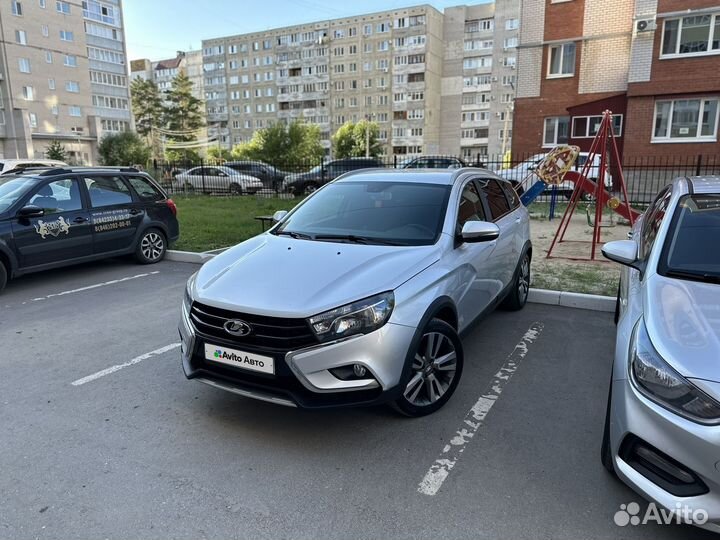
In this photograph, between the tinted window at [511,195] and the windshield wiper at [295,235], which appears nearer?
the windshield wiper at [295,235]

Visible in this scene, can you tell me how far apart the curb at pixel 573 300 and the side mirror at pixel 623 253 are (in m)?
2.49

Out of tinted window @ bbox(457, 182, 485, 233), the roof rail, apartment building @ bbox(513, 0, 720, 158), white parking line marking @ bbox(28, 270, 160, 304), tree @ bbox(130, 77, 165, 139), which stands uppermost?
tree @ bbox(130, 77, 165, 139)

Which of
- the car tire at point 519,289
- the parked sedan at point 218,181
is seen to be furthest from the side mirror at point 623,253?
the parked sedan at point 218,181

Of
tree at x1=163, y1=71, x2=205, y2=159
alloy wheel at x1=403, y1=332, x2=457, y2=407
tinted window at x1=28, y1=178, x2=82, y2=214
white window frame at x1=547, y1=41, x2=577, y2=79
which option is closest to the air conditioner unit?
white window frame at x1=547, y1=41, x2=577, y2=79

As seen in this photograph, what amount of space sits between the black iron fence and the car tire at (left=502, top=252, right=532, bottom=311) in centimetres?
1098

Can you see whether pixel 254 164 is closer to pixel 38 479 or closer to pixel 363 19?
pixel 38 479

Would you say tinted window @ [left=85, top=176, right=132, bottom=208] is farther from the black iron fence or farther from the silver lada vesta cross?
the black iron fence

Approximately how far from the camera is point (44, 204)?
23.4 ft

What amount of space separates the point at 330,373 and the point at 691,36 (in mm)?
23064

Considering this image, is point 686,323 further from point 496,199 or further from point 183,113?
point 183,113

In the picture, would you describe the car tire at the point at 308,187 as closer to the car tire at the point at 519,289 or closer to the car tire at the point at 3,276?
the car tire at the point at 3,276

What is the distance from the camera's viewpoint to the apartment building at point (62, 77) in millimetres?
55156

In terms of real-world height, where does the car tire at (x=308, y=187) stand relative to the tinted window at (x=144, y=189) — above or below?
below

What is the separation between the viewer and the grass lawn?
10195 millimetres
